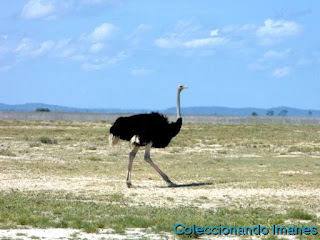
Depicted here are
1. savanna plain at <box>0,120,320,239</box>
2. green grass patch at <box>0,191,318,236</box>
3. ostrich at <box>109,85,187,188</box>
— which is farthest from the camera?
ostrich at <box>109,85,187,188</box>

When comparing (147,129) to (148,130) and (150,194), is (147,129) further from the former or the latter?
(150,194)

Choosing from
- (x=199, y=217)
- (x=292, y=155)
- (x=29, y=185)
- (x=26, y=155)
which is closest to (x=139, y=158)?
(x=26, y=155)

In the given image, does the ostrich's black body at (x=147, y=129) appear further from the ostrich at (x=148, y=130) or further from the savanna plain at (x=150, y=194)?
the savanna plain at (x=150, y=194)

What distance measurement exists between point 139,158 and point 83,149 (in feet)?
18.0

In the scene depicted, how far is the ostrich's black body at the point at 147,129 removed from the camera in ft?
61.6

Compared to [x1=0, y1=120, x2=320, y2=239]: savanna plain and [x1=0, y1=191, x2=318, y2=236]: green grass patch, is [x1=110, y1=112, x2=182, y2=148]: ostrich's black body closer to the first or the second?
[x1=0, y1=120, x2=320, y2=239]: savanna plain

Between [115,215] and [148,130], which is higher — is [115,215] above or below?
below

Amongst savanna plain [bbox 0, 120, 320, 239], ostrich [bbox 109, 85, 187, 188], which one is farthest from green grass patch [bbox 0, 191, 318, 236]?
ostrich [bbox 109, 85, 187, 188]

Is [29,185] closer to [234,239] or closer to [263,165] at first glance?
[234,239]

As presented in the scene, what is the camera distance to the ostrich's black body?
1877 cm

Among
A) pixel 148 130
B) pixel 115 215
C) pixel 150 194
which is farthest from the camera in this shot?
pixel 148 130

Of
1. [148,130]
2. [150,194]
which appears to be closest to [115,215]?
[150,194]

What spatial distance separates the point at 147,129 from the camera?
18734 millimetres

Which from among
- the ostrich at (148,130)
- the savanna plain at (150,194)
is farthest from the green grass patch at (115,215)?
the ostrich at (148,130)
